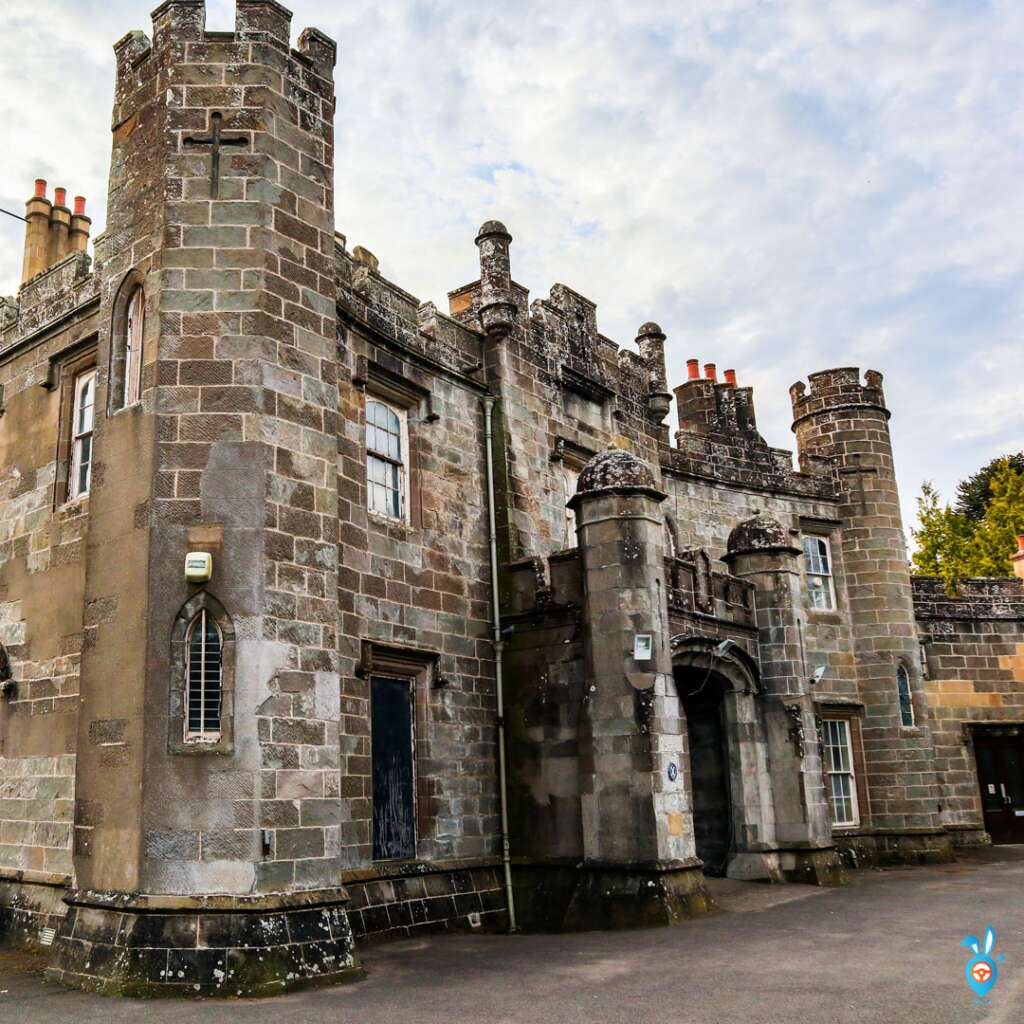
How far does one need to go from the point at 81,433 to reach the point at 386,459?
146 inches

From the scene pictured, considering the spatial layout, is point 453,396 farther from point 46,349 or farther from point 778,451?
point 778,451

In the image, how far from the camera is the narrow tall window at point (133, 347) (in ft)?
34.2

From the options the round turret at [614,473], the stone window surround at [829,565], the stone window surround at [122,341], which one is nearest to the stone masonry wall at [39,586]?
the stone window surround at [122,341]

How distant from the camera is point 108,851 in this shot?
9148 millimetres

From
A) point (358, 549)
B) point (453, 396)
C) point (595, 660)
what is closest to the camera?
point (358, 549)

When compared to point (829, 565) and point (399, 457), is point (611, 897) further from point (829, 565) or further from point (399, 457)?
point (829, 565)

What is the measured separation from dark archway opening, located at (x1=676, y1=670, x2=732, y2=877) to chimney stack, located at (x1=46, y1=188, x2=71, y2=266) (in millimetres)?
12326

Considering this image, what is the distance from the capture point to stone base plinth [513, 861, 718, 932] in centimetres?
1188

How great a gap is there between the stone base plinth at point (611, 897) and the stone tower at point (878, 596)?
9164 mm

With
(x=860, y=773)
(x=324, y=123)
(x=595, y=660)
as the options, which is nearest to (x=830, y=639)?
(x=860, y=773)

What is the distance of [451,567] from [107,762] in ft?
18.1

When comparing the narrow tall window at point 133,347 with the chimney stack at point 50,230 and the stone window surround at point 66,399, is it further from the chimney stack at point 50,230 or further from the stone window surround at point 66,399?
the chimney stack at point 50,230

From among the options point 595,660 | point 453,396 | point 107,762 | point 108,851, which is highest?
point 453,396

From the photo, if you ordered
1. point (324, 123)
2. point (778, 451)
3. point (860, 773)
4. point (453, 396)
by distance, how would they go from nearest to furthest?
point (324, 123) < point (453, 396) < point (860, 773) < point (778, 451)
